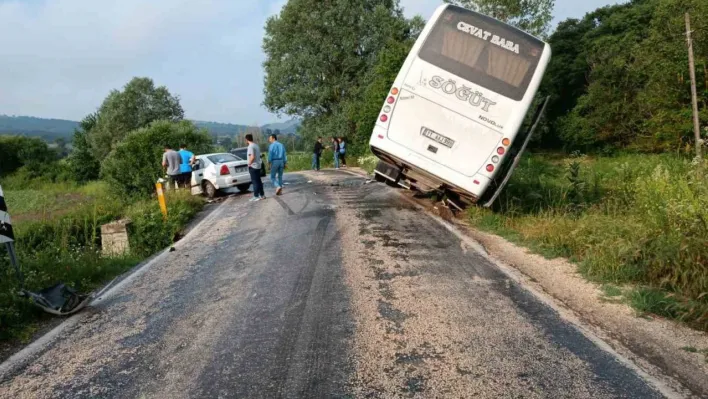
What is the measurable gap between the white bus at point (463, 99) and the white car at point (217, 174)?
26.0 feet

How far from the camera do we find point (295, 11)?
1497 inches

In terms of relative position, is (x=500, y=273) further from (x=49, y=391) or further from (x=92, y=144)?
(x=92, y=144)

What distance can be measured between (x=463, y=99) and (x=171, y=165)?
995 cm

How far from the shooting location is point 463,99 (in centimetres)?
962

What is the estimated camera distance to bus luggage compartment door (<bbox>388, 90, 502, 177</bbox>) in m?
9.54

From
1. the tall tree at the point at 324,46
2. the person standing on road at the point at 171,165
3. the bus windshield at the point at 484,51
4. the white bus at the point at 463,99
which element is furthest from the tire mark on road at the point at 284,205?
the tall tree at the point at 324,46

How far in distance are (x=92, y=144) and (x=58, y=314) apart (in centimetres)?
5993

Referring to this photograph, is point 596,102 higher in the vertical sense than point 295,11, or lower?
lower

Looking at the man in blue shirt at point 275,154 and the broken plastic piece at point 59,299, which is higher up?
the man in blue shirt at point 275,154

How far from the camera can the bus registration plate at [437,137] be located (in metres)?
9.73

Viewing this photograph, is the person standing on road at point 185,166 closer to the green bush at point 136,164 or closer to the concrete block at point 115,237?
the green bush at point 136,164

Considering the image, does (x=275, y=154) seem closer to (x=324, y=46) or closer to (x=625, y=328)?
(x=625, y=328)

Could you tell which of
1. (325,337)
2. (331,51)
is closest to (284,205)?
(325,337)

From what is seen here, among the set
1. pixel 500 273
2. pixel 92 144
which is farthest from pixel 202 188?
pixel 92 144
